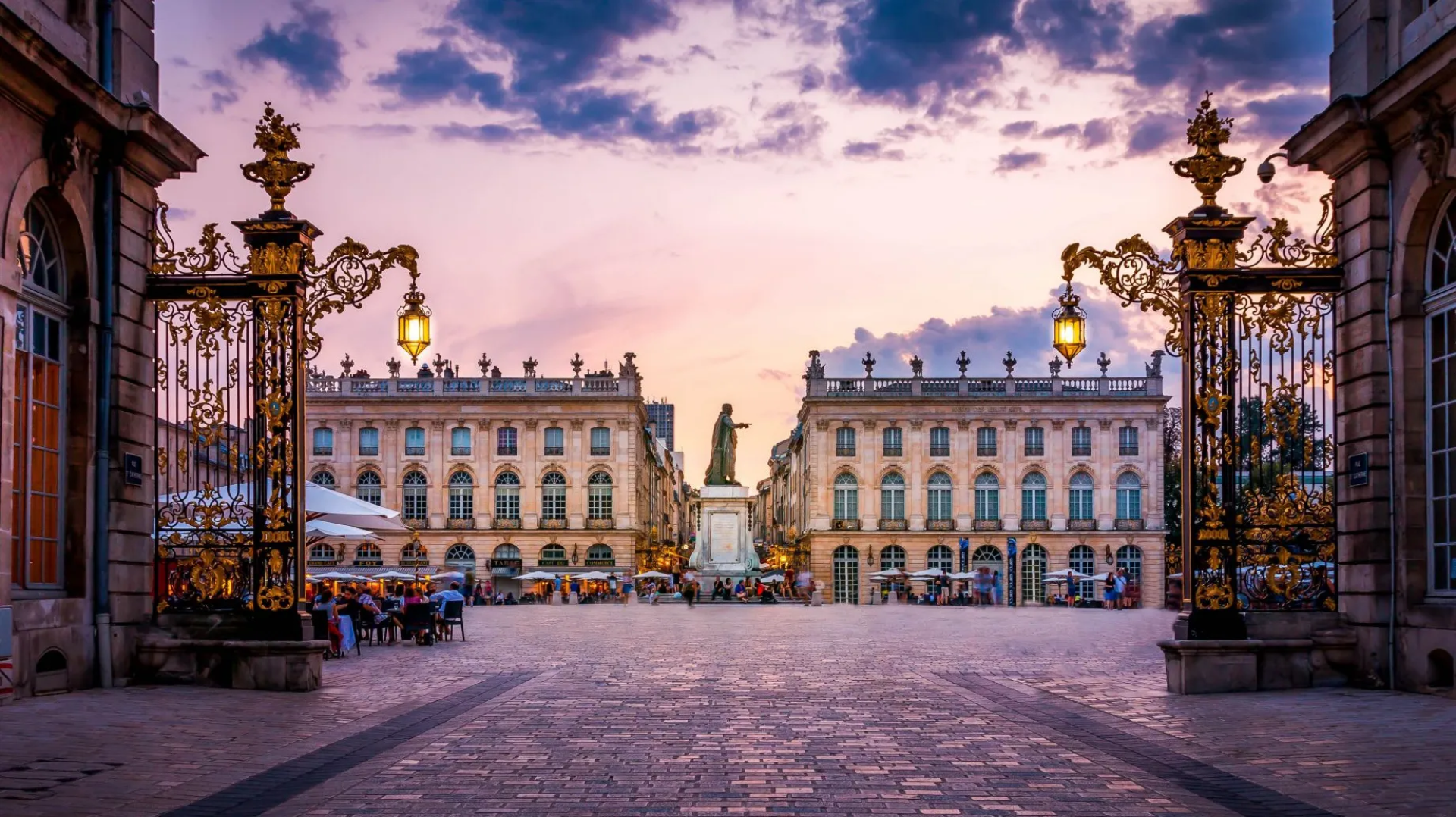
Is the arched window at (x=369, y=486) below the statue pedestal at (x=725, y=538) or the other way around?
the other way around

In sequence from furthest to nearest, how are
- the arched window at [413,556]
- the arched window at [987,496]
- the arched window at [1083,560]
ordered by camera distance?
the arched window at [987,496]
the arched window at [1083,560]
the arched window at [413,556]

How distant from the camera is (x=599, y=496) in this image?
95.4 m

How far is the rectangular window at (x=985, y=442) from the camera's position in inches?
3728

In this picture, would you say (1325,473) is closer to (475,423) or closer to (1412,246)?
(1412,246)

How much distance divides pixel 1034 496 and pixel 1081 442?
14.4ft

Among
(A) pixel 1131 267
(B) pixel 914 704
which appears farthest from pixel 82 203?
(A) pixel 1131 267

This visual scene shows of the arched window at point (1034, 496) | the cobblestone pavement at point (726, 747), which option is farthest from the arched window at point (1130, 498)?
the cobblestone pavement at point (726, 747)

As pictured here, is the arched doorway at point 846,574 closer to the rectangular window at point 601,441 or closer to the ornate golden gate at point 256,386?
the rectangular window at point 601,441

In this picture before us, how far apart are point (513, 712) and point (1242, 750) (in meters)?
6.39

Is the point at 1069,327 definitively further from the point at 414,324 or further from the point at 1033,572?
the point at 1033,572

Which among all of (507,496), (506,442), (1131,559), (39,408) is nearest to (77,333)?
(39,408)

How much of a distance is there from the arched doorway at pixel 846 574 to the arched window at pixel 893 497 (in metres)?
2.97

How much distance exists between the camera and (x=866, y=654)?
80.6 ft

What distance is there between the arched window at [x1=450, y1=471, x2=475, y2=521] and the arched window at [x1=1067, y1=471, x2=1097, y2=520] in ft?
119
